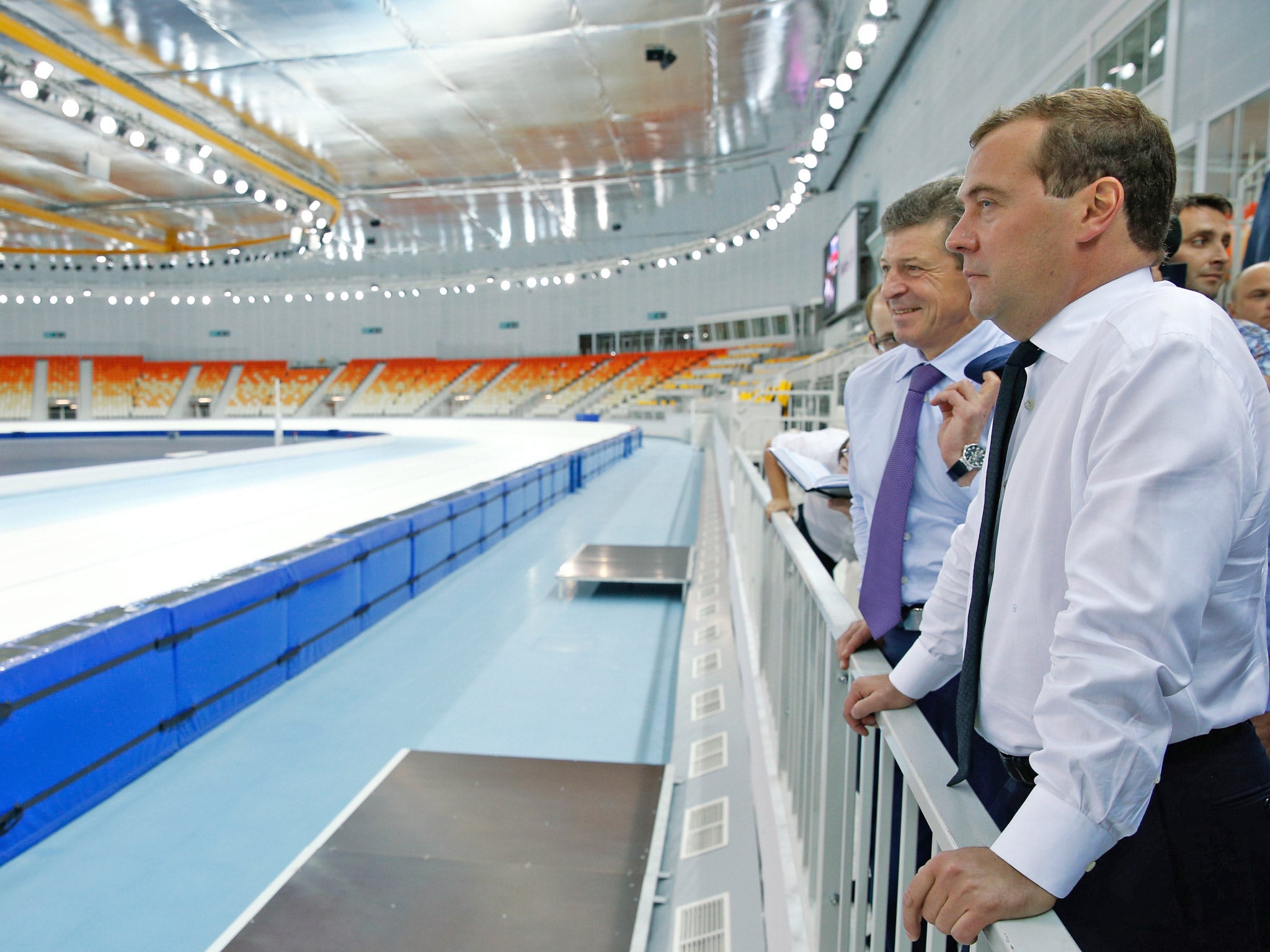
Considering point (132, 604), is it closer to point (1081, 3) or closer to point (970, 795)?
point (970, 795)

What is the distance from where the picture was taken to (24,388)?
3456 cm

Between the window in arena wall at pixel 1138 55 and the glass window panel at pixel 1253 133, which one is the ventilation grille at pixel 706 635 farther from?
the window in arena wall at pixel 1138 55

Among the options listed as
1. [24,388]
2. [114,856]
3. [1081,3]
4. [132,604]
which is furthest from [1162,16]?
[24,388]

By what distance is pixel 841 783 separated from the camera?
1622 millimetres

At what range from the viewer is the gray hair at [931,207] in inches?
65.1

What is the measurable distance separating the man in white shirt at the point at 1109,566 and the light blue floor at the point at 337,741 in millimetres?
2531

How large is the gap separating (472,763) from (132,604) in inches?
67.4

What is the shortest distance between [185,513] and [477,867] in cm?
700

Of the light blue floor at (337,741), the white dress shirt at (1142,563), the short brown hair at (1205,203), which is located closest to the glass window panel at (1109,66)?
the short brown hair at (1205,203)

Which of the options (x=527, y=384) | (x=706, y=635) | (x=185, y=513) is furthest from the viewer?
(x=527, y=384)

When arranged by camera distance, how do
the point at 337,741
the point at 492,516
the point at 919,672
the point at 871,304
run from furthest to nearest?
the point at 492,516 → the point at 337,741 → the point at 871,304 → the point at 919,672

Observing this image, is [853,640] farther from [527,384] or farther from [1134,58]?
[527,384]

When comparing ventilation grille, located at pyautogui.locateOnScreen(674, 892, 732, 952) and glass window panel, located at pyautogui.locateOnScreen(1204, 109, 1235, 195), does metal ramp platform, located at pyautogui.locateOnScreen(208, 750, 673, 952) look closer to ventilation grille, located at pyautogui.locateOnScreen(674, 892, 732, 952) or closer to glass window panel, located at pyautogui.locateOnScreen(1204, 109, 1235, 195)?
ventilation grille, located at pyautogui.locateOnScreen(674, 892, 732, 952)

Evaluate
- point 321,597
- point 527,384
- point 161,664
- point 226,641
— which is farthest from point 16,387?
point 161,664
